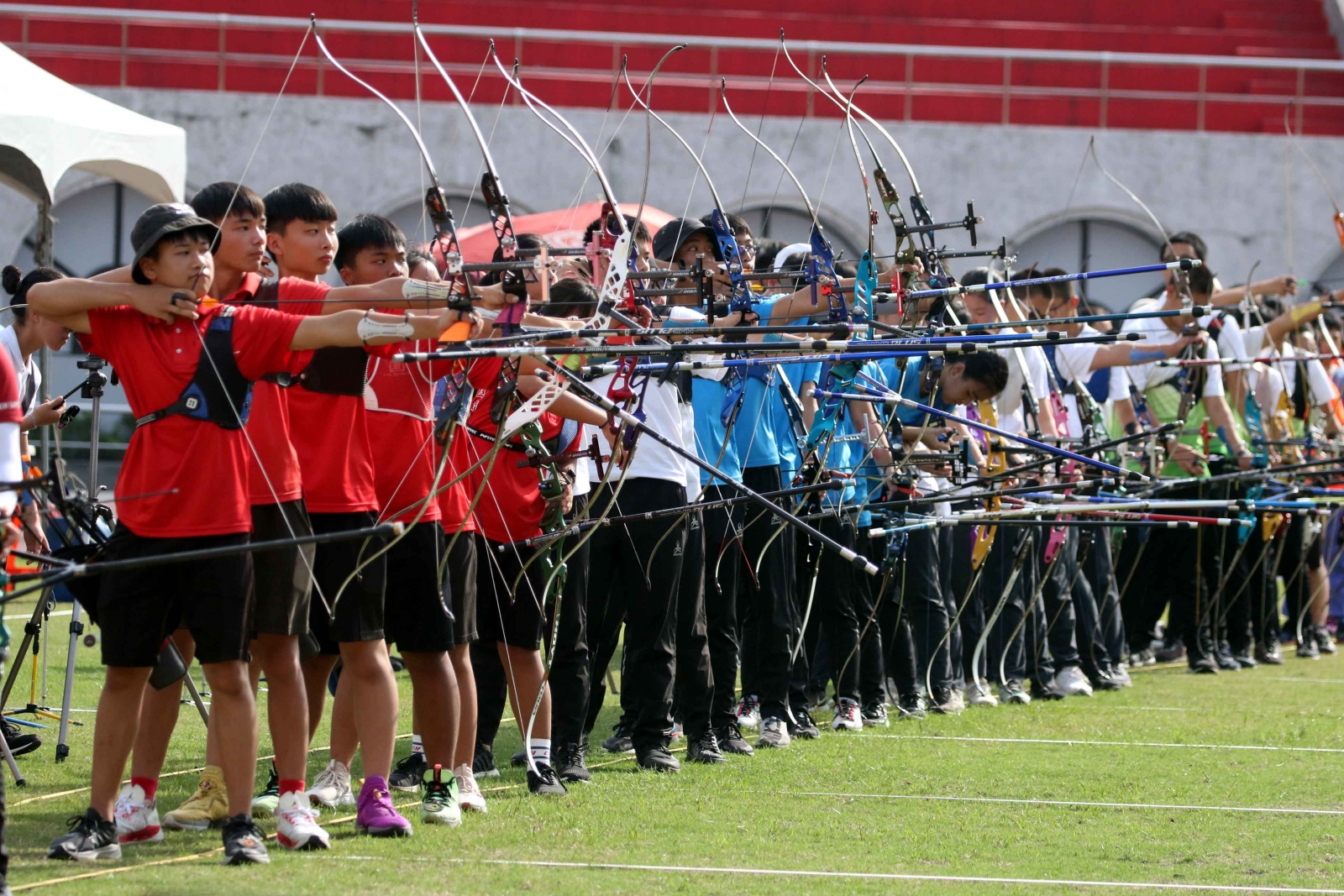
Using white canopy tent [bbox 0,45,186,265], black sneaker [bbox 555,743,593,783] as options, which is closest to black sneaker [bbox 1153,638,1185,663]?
black sneaker [bbox 555,743,593,783]

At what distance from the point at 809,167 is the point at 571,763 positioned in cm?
1290

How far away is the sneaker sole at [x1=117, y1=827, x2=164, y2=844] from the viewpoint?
152 inches

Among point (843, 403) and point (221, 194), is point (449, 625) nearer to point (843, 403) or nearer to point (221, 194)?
point (221, 194)

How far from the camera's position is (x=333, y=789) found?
14.4 ft

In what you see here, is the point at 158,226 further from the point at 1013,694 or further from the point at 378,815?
the point at 1013,694

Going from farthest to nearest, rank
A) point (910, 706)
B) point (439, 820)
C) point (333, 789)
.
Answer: point (910, 706) → point (333, 789) → point (439, 820)

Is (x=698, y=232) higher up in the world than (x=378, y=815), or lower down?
higher up

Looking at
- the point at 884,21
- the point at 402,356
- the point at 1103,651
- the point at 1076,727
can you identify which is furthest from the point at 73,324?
the point at 884,21

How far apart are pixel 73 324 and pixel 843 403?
2628 millimetres

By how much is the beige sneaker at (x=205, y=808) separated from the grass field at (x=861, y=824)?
0.33ft

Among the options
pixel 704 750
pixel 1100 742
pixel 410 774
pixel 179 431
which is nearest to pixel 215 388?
pixel 179 431

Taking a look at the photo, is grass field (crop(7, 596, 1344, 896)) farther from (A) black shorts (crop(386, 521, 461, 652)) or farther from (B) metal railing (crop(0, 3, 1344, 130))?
(B) metal railing (crop(0, 3, 1344, 130))

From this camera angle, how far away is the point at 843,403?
18.4 ft

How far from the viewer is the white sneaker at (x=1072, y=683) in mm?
7516
